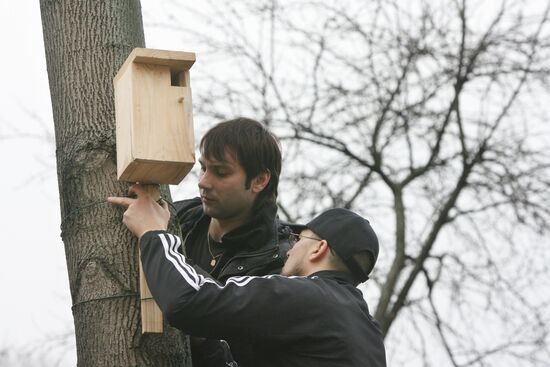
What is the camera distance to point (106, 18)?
4.06 meters

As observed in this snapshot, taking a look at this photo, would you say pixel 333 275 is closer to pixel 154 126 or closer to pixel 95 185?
pixel 154 126

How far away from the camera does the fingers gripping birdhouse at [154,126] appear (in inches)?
137

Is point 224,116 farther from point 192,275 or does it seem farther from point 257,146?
point 192,275

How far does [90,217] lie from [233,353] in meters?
0.67

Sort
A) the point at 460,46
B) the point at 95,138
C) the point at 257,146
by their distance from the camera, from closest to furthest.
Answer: the point at 95,138
the point at 257,146
the point at 460,46

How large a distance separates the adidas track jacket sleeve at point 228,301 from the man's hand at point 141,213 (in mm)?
109

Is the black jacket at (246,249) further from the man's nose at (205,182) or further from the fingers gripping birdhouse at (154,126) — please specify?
the fingers gripping birdhouse at (154,126)

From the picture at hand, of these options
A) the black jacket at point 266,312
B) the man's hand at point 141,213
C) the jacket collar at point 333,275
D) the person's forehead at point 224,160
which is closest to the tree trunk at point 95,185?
the man's hand at point 141,213

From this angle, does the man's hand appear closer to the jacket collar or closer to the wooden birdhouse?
the wooden birdhouse

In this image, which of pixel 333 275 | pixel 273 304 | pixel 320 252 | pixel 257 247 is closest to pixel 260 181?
pixel 257 247

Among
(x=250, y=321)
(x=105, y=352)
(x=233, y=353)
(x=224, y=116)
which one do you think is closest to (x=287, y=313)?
(x=250, y=321)

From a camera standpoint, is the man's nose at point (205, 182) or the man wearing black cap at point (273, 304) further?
the man's nose at point (205, 182)

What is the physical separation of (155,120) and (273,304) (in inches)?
28.7

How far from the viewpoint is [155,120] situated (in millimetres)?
3527
